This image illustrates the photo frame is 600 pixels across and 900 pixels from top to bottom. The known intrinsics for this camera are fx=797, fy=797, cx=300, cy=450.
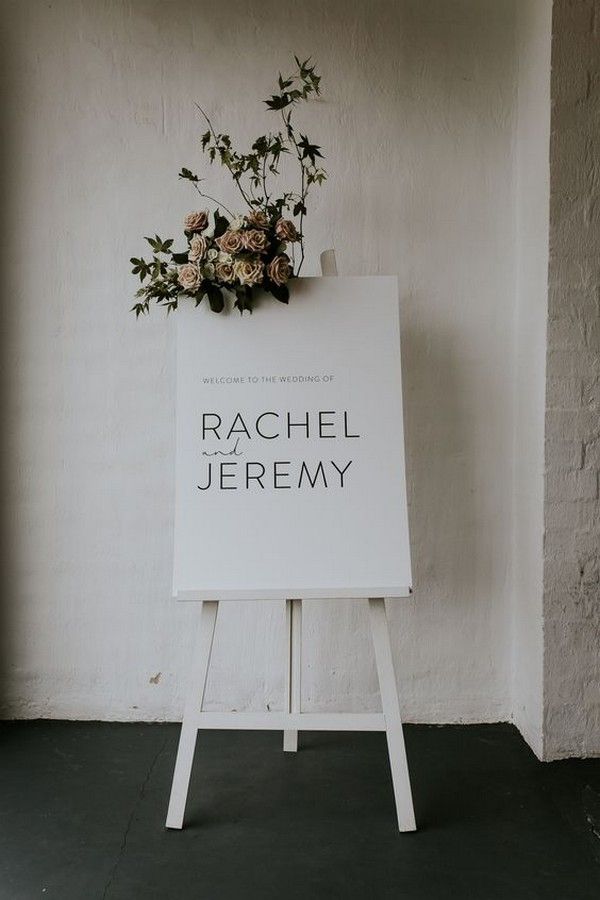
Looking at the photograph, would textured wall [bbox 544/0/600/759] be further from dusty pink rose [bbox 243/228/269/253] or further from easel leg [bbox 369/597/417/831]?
dusty pink rose [bbox 243/228/269/253]

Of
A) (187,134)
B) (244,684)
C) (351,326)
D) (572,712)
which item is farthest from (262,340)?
(572,712)

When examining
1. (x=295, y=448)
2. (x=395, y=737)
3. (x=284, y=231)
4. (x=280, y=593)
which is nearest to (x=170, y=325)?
(x=284, y=231)

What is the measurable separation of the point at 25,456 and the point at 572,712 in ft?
6.64

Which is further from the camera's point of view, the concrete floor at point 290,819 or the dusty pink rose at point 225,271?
the dusty pink rose at point 225,271

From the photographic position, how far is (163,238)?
2.77 metres

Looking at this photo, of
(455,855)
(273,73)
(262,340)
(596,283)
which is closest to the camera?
(455,855)

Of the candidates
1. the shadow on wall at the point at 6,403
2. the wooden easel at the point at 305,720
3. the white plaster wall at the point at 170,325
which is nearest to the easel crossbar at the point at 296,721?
the wooden easel at the point at 305,720

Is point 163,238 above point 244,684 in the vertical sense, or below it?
above

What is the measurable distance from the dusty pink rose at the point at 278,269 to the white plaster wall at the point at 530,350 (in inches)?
33.7

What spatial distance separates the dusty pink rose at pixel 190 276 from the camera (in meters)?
2.15

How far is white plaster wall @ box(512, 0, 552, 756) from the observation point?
2.49 metres

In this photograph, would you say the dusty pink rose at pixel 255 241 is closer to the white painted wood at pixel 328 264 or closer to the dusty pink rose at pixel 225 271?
the dusty pink rose at pixel 225 271

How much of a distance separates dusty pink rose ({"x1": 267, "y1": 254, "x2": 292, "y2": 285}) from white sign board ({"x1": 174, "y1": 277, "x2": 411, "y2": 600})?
77 mm

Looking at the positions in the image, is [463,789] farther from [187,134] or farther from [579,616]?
[187,134]
